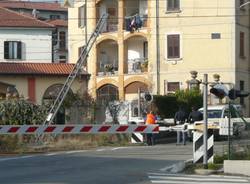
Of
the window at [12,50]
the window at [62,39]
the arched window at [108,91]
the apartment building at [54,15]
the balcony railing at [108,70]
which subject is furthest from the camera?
the window at [62,39]

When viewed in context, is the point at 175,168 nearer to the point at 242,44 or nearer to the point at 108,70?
the point at 242,44

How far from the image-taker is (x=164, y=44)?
54.2 metres

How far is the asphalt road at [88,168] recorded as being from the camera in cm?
1688

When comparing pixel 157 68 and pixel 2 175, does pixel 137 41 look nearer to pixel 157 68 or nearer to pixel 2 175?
pixel 157 68

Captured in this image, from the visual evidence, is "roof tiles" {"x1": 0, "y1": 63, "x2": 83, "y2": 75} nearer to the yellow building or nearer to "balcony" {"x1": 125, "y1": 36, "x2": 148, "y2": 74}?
the yellow building

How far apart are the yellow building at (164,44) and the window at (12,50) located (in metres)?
9.01

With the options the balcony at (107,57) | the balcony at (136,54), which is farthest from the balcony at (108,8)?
the balcony at (136,54)

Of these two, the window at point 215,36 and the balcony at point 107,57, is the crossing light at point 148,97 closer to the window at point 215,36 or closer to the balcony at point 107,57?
the window at point 215,36

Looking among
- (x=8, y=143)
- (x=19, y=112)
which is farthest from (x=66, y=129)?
(x=19, y=112)

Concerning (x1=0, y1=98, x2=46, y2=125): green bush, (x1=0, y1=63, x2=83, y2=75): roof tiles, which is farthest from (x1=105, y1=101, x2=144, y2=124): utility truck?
(x1=0, y1=63, x2=83, y2=75): roof tiles

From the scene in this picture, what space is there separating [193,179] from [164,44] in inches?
1459

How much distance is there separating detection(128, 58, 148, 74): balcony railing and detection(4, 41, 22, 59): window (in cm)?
1440

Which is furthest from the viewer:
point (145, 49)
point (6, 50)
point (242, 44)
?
point (6, 50)

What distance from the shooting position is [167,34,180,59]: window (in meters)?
53.4
